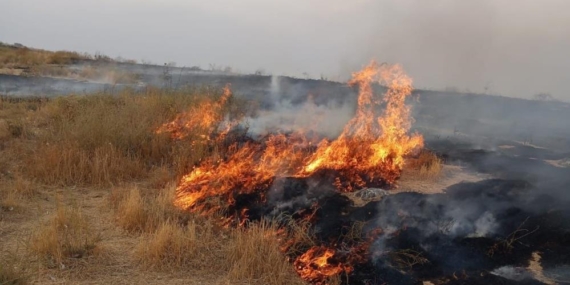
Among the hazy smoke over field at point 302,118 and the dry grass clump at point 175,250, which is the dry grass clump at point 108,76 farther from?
the dry grass clump at point 175,250

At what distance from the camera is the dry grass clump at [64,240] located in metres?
4.72

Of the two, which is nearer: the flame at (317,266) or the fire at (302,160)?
the flame at (317,266)

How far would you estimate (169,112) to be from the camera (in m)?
9.80

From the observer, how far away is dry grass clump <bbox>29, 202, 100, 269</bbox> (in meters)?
4.72

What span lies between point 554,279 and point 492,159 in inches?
192

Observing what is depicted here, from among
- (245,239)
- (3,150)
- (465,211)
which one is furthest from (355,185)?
(3,150)

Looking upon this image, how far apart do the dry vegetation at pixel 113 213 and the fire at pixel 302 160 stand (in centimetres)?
32

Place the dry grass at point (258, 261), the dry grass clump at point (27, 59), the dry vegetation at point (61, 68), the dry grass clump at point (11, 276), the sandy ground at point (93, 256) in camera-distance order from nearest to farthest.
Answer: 1. the dry grass clump at point (11, 276)
2. the sandy ground at point (93, 256)
3. the dry grass at point (258, 261)
4. the dry vegetation at point (61, 68)
5. the dry grass clump at point (27, 59)

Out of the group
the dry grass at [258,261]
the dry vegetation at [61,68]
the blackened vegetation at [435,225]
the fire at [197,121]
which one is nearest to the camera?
the dry grass at [258,261]

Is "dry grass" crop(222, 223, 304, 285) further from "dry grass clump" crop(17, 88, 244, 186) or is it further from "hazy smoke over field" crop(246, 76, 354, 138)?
"hazy smoke over field" crop(246, 76, 354, 138)

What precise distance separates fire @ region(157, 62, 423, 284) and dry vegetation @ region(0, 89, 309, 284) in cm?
32

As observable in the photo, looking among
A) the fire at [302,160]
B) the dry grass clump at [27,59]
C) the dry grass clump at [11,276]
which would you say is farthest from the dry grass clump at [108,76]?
the dry grass clump at [11,276]

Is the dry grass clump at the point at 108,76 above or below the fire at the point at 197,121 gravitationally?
above

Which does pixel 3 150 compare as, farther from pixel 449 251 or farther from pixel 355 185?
pixel 449 251
